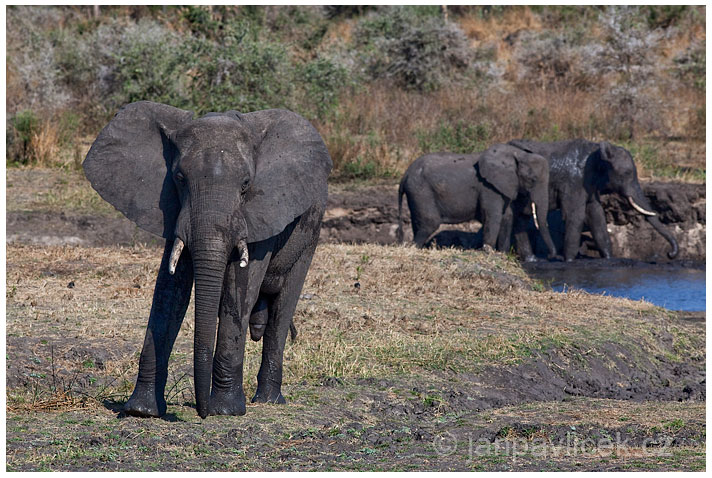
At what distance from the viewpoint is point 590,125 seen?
70.2 feet

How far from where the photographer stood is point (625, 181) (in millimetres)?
17031

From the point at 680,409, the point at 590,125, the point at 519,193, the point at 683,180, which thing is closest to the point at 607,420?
the point at 680,409

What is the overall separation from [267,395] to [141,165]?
1.66 m

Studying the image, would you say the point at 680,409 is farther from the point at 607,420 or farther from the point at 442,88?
the point at 442,88

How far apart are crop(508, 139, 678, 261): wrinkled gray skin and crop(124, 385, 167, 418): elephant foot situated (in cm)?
1154

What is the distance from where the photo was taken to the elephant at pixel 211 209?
229 inches

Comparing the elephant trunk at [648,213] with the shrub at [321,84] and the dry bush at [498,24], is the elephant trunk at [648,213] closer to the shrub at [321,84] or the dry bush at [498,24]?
the shrub at [321,84]

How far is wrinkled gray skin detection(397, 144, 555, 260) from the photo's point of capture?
1619 cm

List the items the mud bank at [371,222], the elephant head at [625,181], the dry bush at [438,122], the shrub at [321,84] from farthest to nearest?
1. the shrub at [321,84]
2. the dry bush at [438,122]
3. the elephant head at [625,181]
4. the mud bank at [371,222]

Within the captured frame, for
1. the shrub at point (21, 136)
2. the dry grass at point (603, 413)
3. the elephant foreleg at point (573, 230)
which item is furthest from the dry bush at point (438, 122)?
the dry grass at point (603, 413)

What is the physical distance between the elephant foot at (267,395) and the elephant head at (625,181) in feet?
36.8

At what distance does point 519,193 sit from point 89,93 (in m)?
9.16

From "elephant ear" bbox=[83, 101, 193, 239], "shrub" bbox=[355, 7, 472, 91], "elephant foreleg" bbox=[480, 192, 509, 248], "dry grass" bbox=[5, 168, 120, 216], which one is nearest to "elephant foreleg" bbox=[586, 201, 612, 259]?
"elephant foreleg" bbox=[480, 192, 509, 248]

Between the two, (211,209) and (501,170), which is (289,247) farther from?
(501,170)
